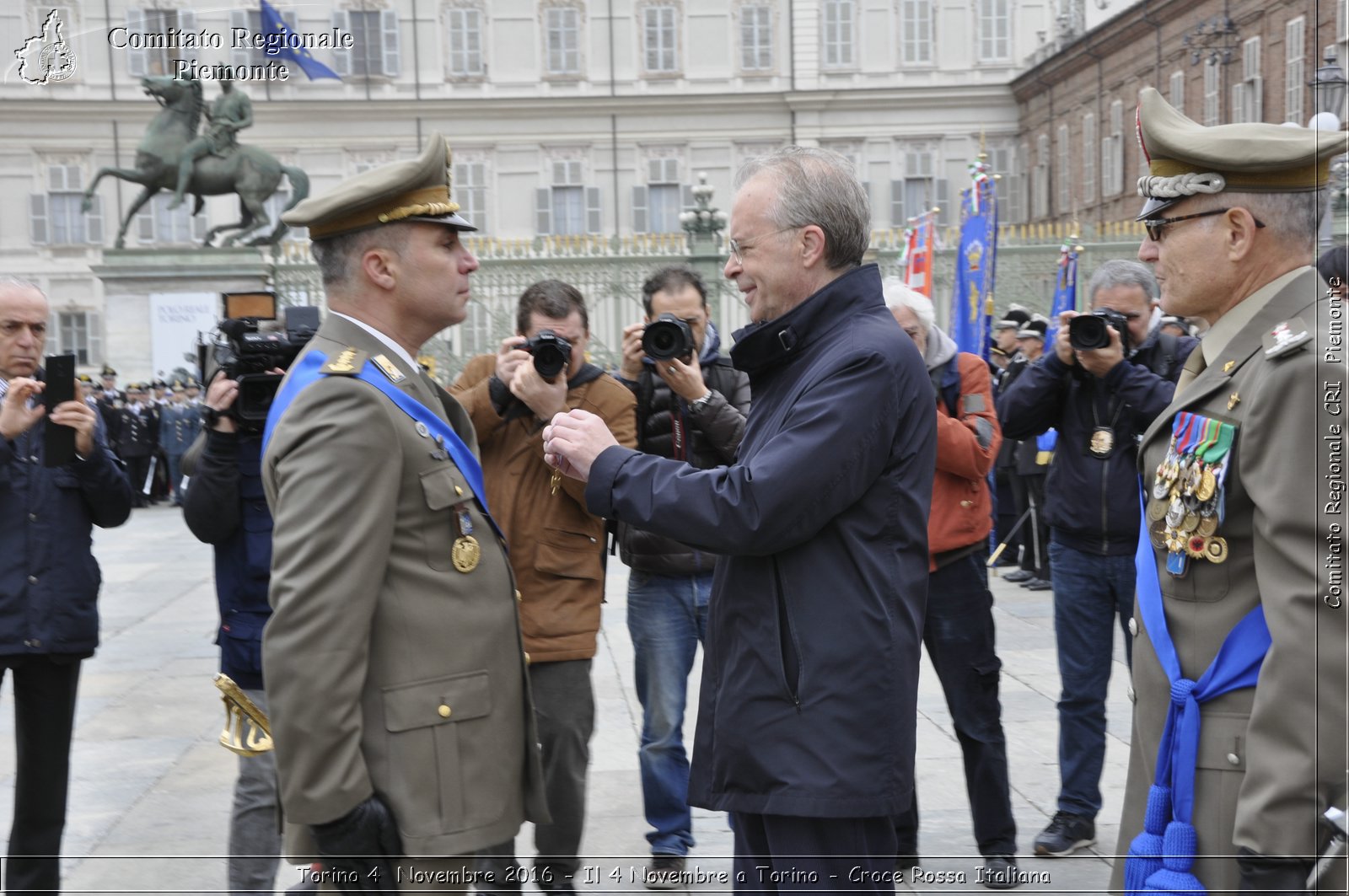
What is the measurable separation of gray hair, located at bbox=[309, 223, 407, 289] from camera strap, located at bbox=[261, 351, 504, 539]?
8.6 inches

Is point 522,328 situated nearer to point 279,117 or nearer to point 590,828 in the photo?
point 590,828

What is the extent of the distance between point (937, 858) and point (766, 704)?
2.46 meters

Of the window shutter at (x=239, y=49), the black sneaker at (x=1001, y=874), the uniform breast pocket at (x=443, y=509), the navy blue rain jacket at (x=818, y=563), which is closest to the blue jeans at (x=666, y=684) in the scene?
the black sneaker at (x=1001, y=874)

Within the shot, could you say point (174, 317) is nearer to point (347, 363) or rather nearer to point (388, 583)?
point (347, 363)

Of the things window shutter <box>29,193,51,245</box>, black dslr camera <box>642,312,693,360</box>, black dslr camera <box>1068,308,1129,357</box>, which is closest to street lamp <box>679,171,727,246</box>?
black dslr camera <box>1068,308,1129,357</box>

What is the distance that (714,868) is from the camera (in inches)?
184

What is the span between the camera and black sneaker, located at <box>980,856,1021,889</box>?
4.45 metres

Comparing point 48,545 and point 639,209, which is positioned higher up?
point 639,209

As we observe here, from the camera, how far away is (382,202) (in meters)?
2.77

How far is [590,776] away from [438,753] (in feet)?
10.9

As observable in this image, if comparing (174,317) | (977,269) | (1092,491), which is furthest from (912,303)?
(174,317)

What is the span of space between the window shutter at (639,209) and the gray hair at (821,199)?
114 feet

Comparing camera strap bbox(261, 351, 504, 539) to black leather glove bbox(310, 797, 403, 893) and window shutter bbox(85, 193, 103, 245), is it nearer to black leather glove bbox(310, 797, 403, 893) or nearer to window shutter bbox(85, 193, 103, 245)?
black leather glove bbox(310, 797, 403, 893)

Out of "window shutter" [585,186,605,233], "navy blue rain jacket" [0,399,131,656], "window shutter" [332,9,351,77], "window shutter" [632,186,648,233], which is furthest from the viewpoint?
"window shutter" [632,186,648,233]
